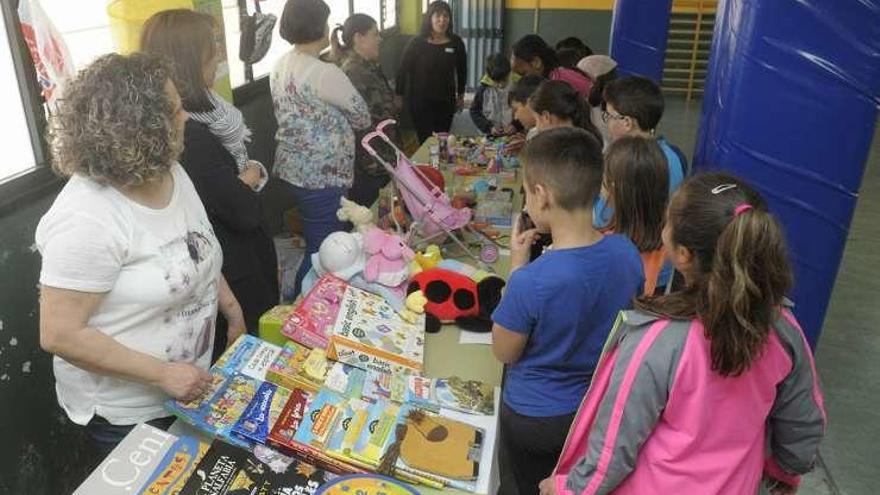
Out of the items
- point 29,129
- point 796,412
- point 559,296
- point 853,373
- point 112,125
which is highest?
point 112,125

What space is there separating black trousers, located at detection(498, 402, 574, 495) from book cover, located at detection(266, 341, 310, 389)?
0.58 meters

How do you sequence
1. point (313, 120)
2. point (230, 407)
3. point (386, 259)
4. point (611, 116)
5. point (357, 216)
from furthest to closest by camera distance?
point (313, 120) → point (611, 116) → point (357, 216) → point (386, 259) → point (230, 407)

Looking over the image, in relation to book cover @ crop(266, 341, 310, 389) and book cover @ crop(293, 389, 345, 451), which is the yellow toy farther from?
book cover @ crop(293, 389, 345, 451)

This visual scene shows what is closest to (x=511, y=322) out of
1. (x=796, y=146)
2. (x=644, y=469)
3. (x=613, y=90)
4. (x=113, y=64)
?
(x=644, y=469)

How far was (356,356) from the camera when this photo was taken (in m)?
1.79

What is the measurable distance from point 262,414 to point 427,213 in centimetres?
135

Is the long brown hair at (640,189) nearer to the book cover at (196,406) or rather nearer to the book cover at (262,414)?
the book cover at (262,414)

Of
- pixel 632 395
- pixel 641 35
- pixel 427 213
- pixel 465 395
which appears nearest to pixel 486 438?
pixel 465 395

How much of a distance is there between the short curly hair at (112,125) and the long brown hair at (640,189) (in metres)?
1.37

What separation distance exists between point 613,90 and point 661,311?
5.88 feet

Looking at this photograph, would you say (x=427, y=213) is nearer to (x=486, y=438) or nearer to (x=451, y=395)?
(x=451, y=395)

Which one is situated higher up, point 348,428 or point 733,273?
point 733,273

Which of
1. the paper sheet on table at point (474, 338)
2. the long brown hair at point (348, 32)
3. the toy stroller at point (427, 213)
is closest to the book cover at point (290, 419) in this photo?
the paper sheet on table at point (474, 338)

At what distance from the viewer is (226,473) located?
135cm
